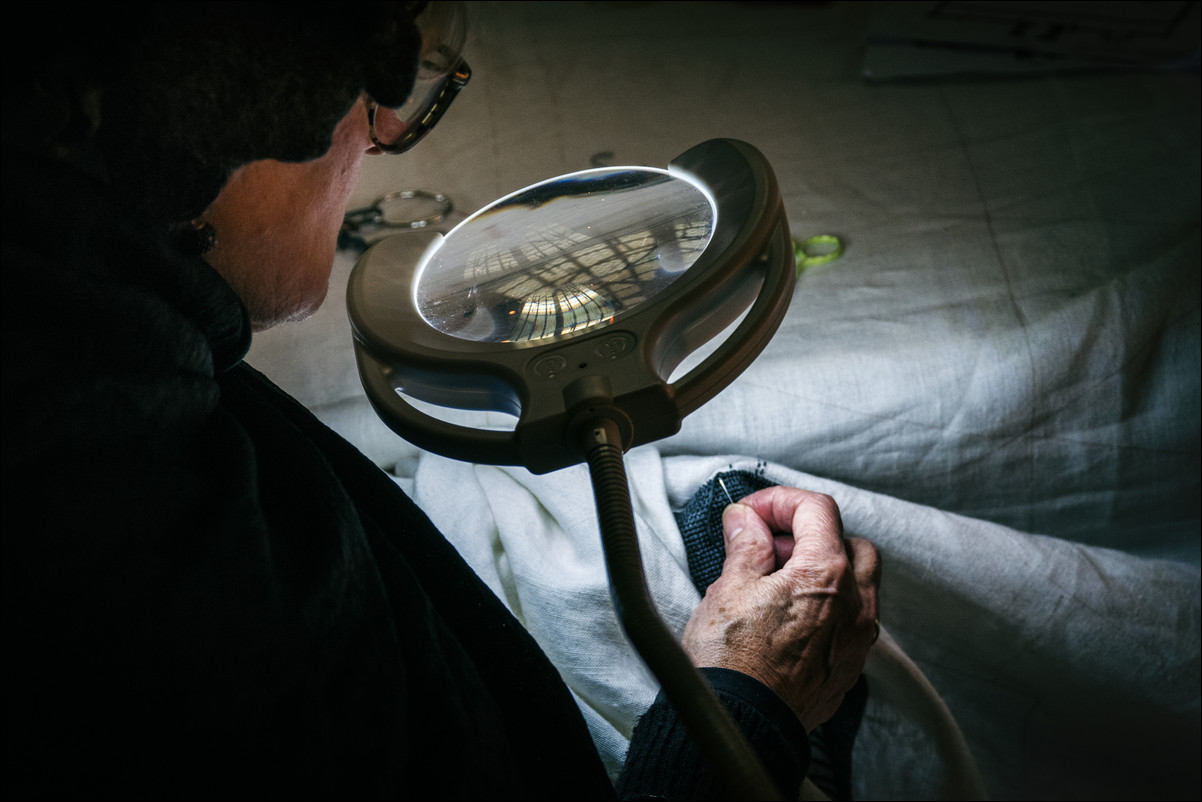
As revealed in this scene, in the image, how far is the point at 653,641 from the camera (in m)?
0.40

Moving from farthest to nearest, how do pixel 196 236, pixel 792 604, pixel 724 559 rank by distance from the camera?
pixel 724 559 < pixel 792 604 < pixel 196 236

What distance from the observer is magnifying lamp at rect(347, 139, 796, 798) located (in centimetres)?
43

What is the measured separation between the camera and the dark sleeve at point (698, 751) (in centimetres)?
61

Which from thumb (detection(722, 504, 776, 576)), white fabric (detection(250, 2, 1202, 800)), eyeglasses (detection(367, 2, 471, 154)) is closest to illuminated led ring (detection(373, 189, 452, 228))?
white fabric (detection(250, 2, 1202, 800))

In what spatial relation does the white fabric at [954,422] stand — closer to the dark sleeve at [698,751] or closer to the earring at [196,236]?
the dark sleeve at [698,751]

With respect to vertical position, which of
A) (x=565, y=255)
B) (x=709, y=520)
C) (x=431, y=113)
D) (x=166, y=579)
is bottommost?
(x=709, y=520)

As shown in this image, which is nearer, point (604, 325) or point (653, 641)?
point (653, 641)

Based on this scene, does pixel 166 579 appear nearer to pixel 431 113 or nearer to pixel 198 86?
pixel 198 86

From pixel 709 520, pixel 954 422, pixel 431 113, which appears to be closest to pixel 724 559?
pixel 709 520

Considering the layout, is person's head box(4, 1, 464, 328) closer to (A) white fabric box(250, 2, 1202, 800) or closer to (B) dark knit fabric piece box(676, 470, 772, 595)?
(A) white fabric box(250, 2, 1202, 800)

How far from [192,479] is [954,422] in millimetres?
901

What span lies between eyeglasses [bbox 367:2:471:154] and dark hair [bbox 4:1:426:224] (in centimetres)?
6

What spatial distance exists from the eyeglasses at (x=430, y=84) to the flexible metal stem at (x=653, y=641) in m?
0.26

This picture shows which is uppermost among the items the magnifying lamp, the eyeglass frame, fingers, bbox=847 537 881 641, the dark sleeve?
the eyeglass frame
